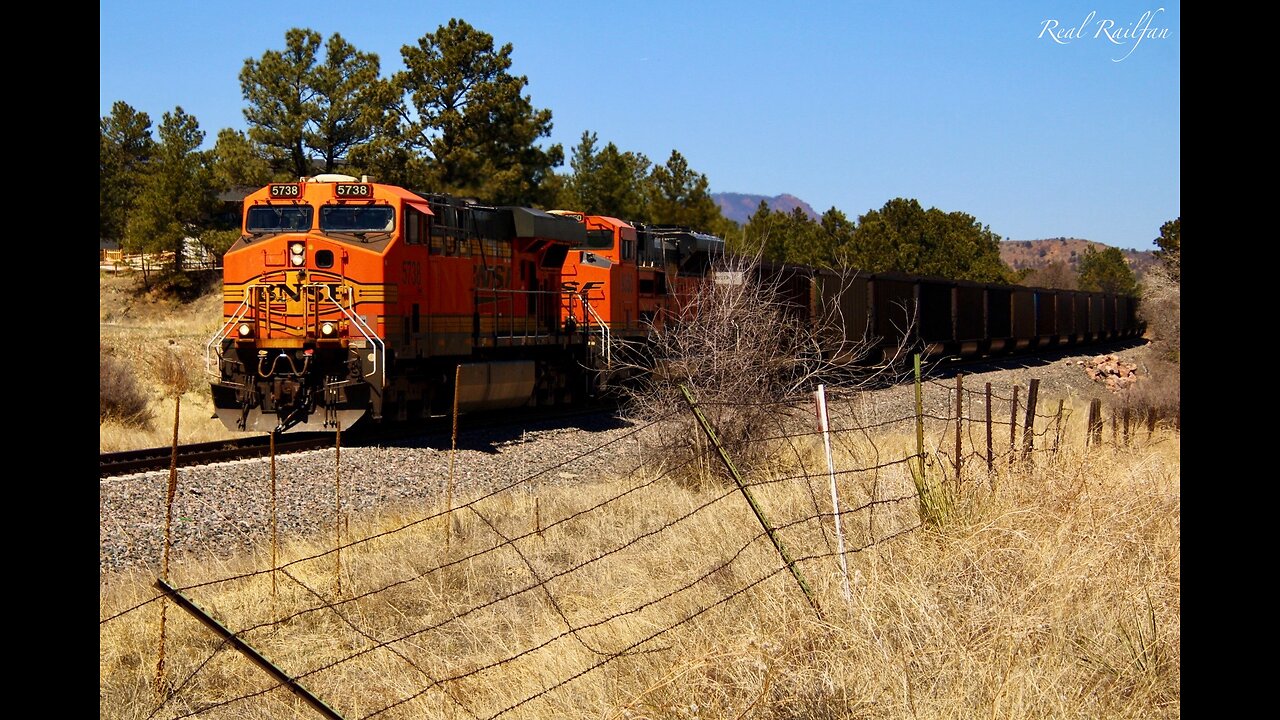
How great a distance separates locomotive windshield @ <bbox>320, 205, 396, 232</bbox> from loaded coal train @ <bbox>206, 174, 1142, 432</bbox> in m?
0.02

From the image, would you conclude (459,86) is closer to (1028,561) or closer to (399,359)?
(399,359)

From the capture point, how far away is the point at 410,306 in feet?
53.4

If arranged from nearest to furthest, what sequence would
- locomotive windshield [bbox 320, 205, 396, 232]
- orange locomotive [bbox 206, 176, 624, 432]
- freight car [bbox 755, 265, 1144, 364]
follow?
orange locomotive [bbox 206, 176, 624, 432]
locomotive windshield [bbox 320, 205, 396, 232]
freight car [bbox 755, 265, 1144, 364]

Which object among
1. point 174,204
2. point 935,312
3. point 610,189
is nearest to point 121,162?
point 174,204

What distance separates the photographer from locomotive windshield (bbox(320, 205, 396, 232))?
15820mm

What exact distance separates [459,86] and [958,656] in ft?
137

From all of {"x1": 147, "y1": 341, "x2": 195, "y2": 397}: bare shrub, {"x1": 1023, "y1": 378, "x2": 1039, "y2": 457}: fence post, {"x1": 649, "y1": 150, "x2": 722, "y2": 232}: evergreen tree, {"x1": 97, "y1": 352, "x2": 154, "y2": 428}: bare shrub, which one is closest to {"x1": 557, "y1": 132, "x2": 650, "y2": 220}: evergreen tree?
{"x1": 649, "y1": 150, "x2": 722, "y2": 232}: evergreen tree

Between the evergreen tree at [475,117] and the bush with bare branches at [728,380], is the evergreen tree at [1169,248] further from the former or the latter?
the bush with bare branches at [728,380]

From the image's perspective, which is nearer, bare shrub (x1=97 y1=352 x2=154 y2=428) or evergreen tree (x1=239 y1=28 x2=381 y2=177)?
bare shrub (x1=97 y1=352 x2=154 y2=428)

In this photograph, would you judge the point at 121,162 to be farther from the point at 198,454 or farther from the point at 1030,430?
the point at 1030,430

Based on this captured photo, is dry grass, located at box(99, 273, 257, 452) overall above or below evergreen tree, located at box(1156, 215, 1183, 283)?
below

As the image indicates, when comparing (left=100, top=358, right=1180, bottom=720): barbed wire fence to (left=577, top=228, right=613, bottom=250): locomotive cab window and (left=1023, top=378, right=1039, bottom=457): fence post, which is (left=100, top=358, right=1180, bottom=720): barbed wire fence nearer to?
(left=1023, top=378, right=1039, bottom=457): fence post

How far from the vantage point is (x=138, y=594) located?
768 centimetres

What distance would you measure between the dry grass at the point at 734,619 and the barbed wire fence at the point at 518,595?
1.0 inches
